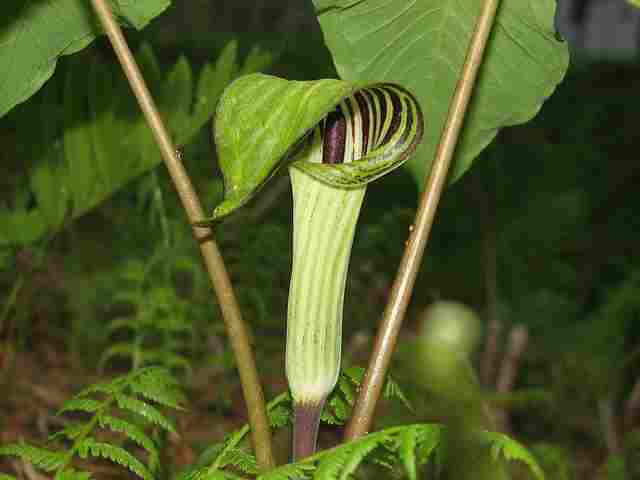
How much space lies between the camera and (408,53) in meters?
0.90

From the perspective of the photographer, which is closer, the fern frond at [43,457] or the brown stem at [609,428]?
the fern frond at [43,457]

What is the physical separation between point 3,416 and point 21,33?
108 centimetres

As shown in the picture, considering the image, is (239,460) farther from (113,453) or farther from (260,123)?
(260,123)

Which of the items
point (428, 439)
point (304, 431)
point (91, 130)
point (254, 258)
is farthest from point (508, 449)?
point (254, 258)

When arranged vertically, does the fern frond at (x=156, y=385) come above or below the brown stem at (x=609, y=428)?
above

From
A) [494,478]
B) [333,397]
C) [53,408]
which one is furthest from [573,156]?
[494,478]

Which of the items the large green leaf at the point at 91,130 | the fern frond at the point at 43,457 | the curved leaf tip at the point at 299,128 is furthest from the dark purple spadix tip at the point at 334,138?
the large green leaf at the point at 91,130

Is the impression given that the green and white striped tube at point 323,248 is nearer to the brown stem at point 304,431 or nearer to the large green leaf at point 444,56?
the brown stem at point 304,431

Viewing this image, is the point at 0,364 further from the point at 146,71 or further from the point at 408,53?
the point at 408,53

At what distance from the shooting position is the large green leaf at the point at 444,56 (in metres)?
0.88

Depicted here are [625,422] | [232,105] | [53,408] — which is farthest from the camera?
[625,422]

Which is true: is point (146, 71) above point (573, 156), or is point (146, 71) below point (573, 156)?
above

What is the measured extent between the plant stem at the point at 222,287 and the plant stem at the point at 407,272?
2.9 inches

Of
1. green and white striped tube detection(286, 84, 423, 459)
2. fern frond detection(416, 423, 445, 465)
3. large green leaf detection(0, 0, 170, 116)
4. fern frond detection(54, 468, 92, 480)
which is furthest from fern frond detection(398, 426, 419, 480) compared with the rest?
large green leaf detection(0, 0, 170, 116)
